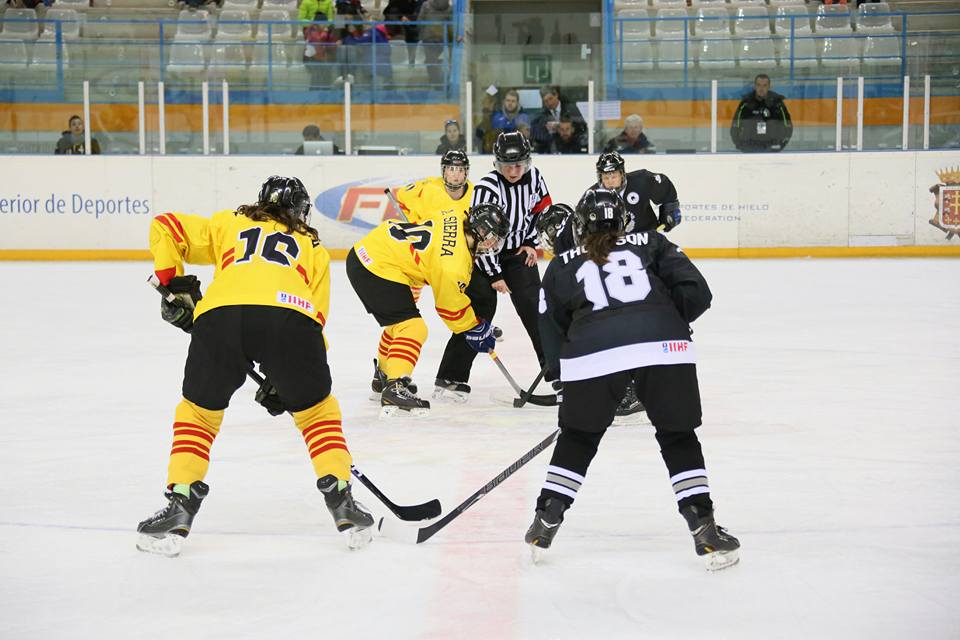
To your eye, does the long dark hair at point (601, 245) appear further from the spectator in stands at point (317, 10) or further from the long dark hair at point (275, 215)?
the spectator in stands at point (317, 10)

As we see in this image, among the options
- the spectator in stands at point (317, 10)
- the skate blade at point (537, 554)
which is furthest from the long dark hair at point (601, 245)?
the spectator in stands at point (317, 10)

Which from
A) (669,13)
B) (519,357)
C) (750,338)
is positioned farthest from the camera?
(669,13)

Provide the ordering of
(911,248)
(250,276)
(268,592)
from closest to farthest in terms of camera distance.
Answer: (268,592) → (250,276) → (911,248)

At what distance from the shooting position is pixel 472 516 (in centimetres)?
344

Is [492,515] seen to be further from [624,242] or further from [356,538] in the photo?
[624,242]

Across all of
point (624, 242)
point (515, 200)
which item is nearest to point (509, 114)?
point (515, 200)

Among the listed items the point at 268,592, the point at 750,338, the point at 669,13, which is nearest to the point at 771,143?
the point at 669,13

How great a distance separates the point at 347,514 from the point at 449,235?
2.09m

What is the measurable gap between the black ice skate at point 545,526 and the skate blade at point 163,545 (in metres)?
0.87

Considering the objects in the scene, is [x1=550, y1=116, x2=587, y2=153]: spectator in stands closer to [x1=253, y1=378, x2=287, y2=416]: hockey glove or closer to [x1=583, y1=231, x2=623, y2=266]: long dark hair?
[x1=253, y1=378, x2=287, y2=416]: hockey glove

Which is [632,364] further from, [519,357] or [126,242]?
[126,242]

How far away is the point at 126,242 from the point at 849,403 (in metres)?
8.82

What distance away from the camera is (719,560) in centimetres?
291

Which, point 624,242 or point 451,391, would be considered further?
point 451,391
